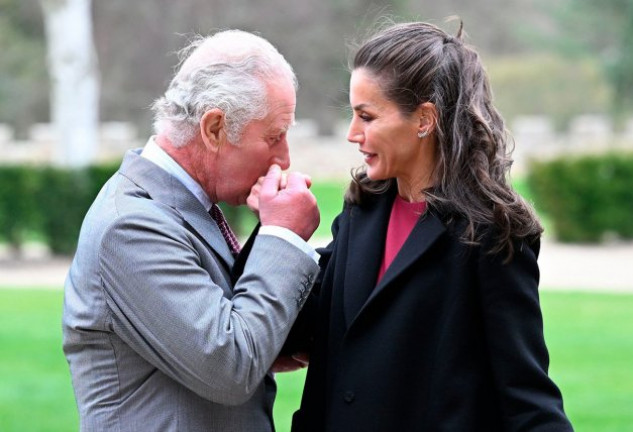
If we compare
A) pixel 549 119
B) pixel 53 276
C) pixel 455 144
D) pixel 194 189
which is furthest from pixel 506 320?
pixel 549 119

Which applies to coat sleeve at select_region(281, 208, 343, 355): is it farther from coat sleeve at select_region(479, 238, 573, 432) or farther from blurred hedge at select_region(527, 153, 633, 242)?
blurred hedge at select_region(527, 153, 633, 242)

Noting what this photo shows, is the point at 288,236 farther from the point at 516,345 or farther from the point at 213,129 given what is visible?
the point at 516,345

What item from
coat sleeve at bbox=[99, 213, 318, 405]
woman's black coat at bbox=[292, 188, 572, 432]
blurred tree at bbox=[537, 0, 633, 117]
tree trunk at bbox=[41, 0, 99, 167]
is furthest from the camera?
blurred tree at bbox=[537, 0, 633, 117]

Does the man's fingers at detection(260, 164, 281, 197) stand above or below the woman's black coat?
above

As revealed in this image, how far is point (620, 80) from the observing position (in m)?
33.9

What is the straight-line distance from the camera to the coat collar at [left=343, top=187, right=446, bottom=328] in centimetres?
269

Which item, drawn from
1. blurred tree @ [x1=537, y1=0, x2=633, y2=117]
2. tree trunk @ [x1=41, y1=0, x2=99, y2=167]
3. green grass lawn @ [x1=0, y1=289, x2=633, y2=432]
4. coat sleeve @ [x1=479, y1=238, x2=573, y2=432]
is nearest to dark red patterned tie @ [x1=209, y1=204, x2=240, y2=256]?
coat sleeve @ [x1=479, y1=238, x2=573, y2=432]

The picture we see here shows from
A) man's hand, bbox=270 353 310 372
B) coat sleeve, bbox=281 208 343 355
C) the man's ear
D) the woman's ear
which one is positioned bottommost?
man's hand, bbox=270 353 310 372

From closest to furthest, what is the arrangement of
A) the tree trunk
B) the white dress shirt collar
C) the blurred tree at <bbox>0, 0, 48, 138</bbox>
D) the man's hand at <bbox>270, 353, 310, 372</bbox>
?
1. the white dress shirt collar
2. the man's hand at <bbox>270, 353, 310, 372</bbox>
3. the tree trunk
4. the blurred tree at <bbox>0, 0, 48, 138</bbox>

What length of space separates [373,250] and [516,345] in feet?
Result: 1.53

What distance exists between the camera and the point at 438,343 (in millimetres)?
2648

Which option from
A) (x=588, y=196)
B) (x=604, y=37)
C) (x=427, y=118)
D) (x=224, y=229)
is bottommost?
(x=588, y=196)

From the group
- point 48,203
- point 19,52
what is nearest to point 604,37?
point 19,52

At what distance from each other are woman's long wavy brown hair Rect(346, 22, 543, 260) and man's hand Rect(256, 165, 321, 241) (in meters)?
0.31
